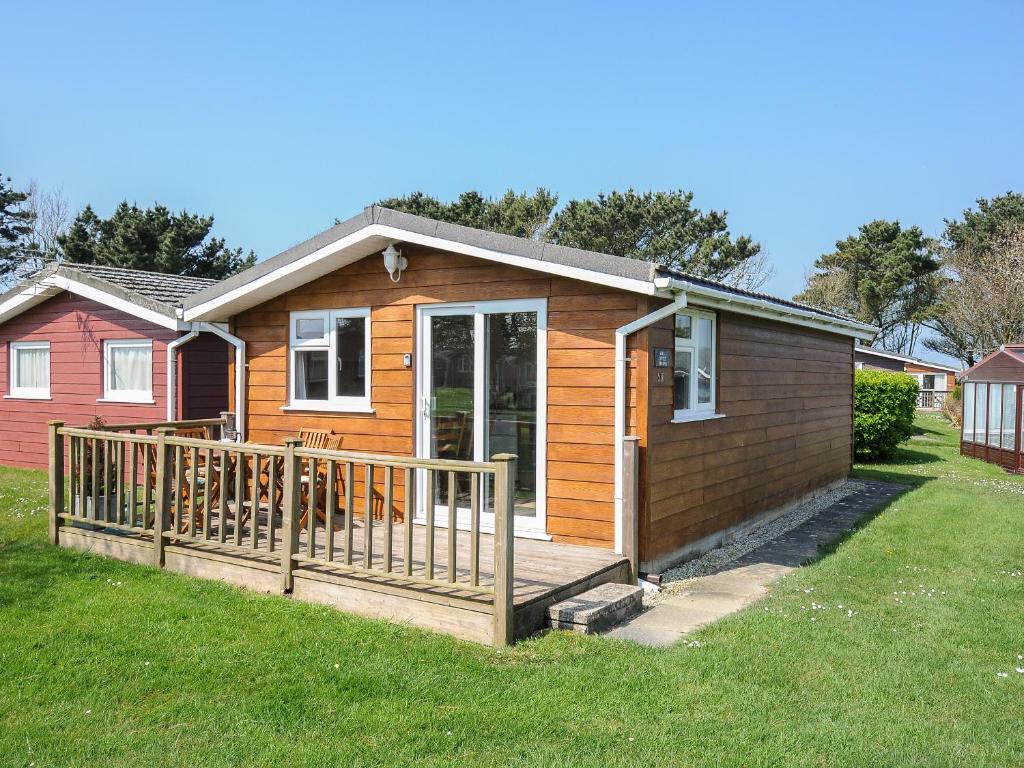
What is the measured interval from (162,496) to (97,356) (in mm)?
6643

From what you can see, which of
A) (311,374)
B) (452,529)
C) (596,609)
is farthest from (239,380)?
(596,609)

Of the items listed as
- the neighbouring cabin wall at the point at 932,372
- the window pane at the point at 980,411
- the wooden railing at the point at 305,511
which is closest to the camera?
the wooden railing at the point at 305,511

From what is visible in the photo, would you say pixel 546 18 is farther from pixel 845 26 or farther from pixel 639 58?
pixel 845 26

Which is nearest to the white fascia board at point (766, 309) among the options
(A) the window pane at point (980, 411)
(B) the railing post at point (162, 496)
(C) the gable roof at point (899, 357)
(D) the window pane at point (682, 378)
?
(D) the window pane at point (682, 378)

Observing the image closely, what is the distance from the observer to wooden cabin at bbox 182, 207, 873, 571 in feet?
20.1

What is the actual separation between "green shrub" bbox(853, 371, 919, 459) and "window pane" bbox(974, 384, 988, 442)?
1674 millimetres

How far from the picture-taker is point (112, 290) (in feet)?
36.0

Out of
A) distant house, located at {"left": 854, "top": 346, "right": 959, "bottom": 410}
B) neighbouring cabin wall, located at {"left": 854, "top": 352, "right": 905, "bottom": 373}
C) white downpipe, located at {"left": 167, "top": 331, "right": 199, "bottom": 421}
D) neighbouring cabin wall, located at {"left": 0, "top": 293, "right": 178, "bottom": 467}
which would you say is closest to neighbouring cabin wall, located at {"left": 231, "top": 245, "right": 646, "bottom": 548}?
white downpipe, located at {"left": 167, "top": 331, "right": 199, "bottom": 421}

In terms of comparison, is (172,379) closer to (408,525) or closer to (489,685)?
(408,525)

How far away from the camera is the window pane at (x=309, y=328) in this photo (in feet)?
26.0

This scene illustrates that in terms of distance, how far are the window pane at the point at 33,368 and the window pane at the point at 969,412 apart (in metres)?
18.0

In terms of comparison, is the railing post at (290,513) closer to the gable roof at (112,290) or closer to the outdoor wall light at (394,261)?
the outdoor wall light at (394,261)

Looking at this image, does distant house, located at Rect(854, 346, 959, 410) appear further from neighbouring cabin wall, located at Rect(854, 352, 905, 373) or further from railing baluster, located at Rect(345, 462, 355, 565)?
railing baluster, located at Rect(345, 462, 355, 565)

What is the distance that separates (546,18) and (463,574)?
455 inches
